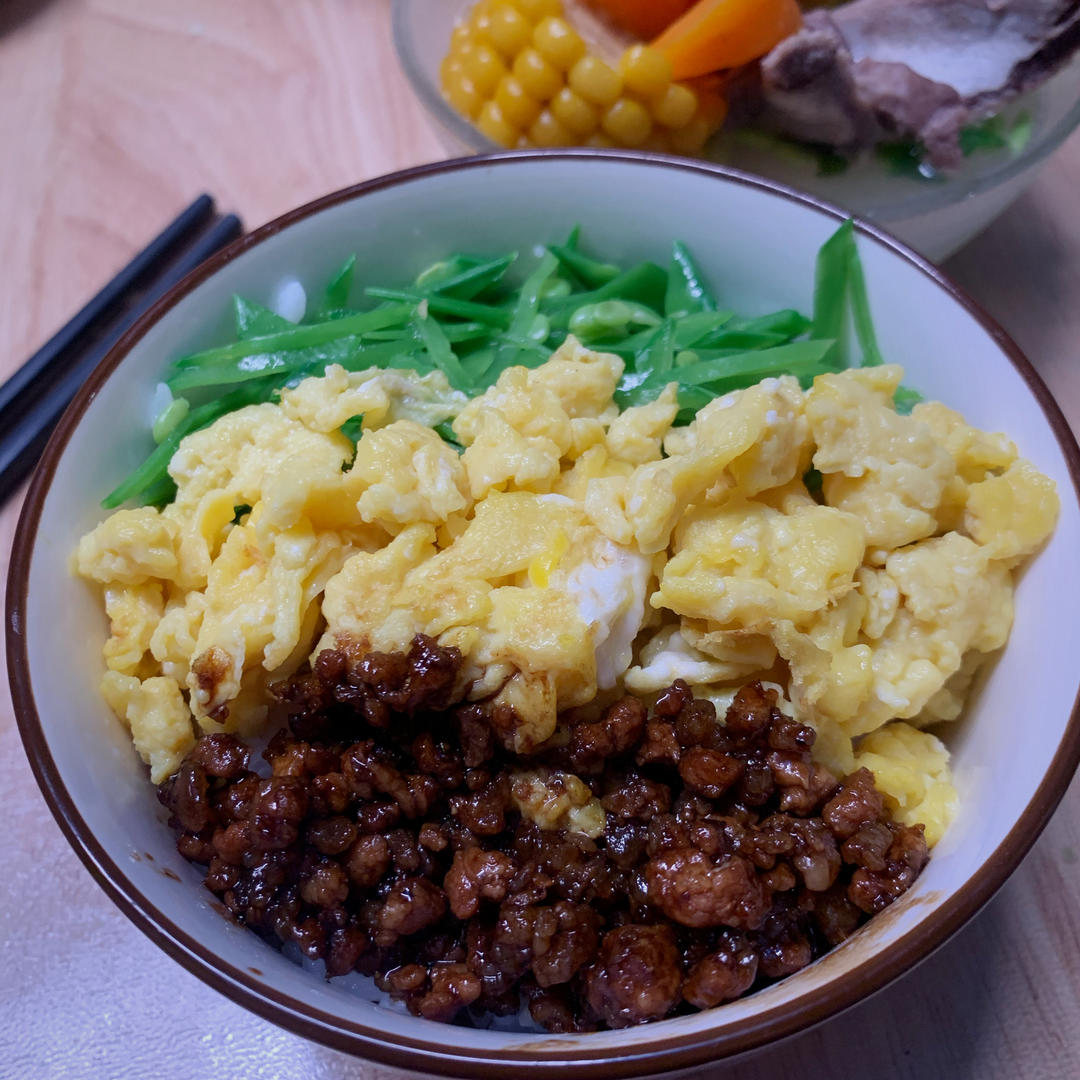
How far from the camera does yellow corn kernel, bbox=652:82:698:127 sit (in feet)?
6.60

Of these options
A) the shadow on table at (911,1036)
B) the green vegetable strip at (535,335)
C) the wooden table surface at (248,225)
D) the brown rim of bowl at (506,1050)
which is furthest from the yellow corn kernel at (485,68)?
the shadow on table at (911,1036)

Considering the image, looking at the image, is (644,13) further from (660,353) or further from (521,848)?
(521,848)

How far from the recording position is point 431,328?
5.55ft

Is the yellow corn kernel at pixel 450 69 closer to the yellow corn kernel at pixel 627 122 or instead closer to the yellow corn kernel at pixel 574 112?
the yellow corn kernel at pixel 574 112

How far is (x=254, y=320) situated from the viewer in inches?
65.7

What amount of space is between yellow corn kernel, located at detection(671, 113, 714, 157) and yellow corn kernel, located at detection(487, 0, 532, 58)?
15.5 inches

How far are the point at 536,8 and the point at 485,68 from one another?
17cm

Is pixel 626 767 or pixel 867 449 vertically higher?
pixel 867 449

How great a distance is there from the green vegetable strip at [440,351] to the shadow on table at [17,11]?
2.15 meters

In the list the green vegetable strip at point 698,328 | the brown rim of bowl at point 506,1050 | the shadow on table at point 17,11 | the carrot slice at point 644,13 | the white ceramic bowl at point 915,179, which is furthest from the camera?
the shadow on table at point 17,11

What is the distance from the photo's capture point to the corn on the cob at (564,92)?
2.00 metres

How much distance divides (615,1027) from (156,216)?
228 cm

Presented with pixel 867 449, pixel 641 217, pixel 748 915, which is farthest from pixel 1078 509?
pixel 641 217

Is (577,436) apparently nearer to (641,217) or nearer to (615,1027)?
(641,217)
